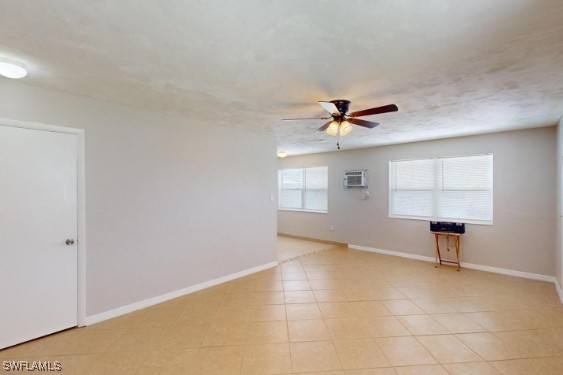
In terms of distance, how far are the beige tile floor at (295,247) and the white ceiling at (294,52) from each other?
3.47m

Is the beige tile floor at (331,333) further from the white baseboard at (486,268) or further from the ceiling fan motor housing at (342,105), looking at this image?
the ceiling fan motor housing at (342,105)

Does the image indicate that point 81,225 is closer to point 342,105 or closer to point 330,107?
point 330,107

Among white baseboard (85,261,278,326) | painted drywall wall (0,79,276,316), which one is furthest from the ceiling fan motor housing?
white baseboard (85,261,278,326)

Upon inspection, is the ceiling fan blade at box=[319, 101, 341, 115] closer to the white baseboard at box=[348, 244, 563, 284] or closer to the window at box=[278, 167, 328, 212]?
the white baseboard at box=[348, 244, 563, 284]

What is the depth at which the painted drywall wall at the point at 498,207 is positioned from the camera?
417 centimetres

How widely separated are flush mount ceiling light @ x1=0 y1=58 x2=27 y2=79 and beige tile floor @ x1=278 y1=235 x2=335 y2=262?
4.50 meters

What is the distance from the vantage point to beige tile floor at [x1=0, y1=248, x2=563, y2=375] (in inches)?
87.3

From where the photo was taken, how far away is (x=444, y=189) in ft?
16.9

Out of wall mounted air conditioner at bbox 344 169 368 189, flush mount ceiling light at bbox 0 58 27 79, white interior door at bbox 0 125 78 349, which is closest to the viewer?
flush mount ceiling light at bbox 0 58 27 79

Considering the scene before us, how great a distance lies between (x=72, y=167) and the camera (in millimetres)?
2775

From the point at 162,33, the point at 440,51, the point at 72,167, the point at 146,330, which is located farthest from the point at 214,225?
the point at 440,51

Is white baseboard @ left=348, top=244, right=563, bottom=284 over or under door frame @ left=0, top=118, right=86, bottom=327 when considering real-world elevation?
under

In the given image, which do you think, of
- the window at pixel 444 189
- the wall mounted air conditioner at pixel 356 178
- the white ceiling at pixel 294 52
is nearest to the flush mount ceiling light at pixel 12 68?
the white ceiling at pixel 294 52

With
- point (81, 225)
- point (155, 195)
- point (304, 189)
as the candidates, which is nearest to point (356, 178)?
point (304, 189)
